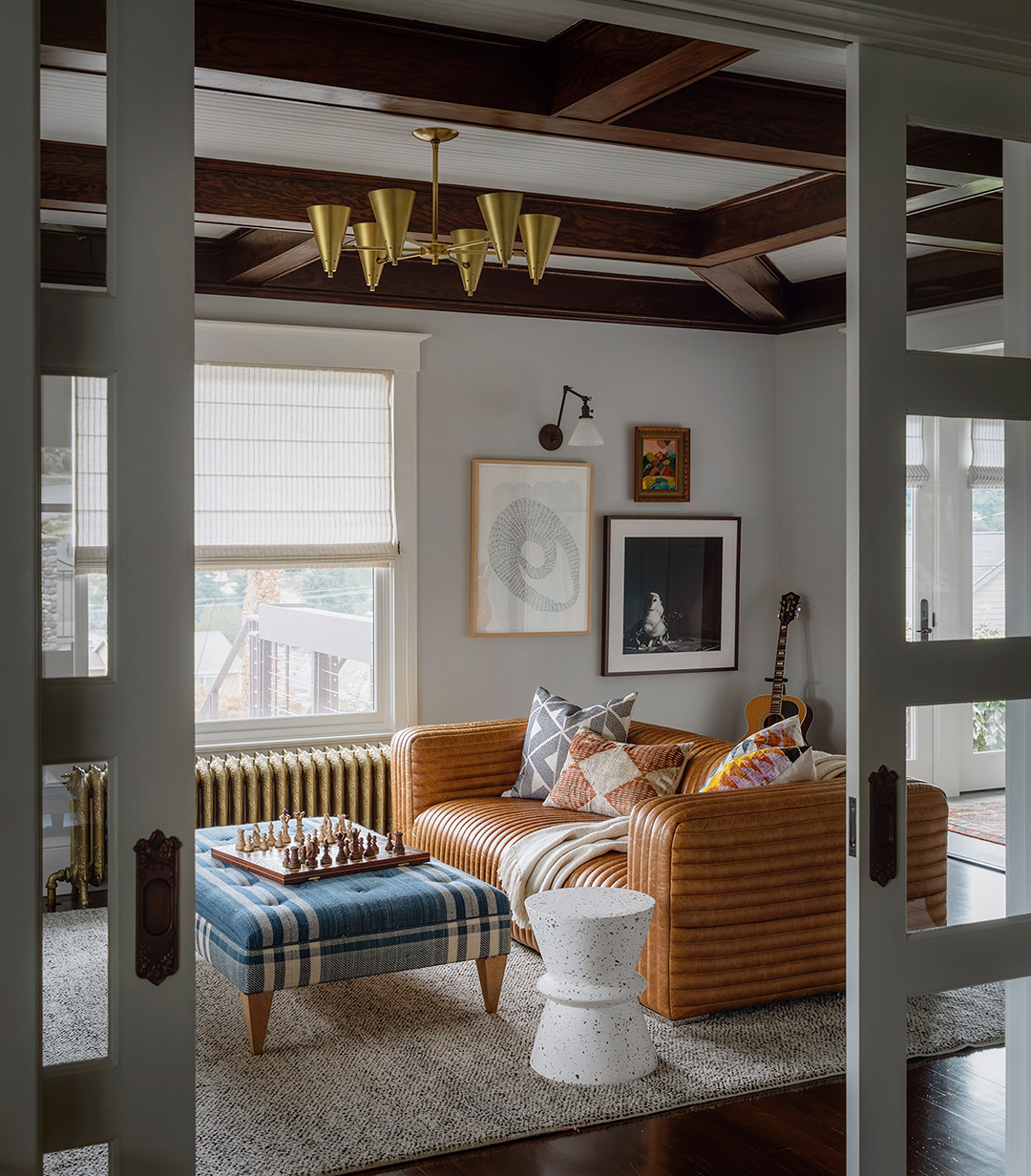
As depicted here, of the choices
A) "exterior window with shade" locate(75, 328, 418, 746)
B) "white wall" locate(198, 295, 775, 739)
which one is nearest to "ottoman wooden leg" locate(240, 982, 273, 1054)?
"exterior window with shade" locate(75, 328, 418, 746)

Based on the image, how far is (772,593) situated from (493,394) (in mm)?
2049

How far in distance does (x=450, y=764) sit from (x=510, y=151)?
257 centimetres

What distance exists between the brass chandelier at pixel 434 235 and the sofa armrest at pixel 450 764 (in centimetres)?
211

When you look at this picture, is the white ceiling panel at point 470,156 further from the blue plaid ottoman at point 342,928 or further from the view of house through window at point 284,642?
the blue plaid ottoman at point 342,928

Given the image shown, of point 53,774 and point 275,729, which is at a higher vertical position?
point 53,774

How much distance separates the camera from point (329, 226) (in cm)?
361

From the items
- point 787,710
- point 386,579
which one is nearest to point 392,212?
point 386,579

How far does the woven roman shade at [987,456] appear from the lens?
2021mm

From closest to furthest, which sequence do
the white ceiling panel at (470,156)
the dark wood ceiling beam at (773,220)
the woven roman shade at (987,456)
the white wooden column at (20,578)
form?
the white wooden column at (20,578) < the woven roman shade at (987,456) < the white ceiling panel at (470,156) < the dark wood ceiling beam at (773,220)

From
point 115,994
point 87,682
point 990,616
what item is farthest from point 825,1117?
point 87,682

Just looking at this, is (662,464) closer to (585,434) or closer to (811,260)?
(585,434)

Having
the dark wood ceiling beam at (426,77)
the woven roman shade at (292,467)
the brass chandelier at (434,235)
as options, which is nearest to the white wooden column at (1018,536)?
the dark wood ceiling beam at (426,77)

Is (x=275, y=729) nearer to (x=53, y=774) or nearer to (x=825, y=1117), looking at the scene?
(x=825, y=1117)

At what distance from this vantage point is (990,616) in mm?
2049
